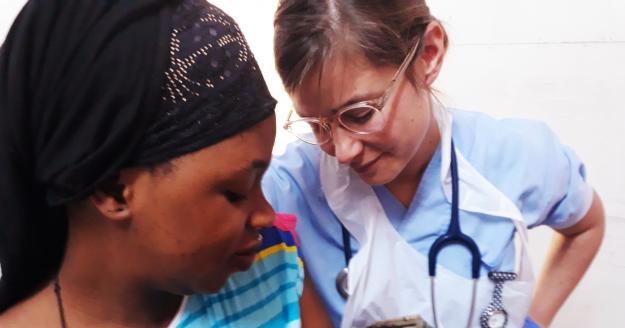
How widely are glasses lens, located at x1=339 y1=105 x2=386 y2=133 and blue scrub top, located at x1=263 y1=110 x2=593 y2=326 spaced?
0.18 meters

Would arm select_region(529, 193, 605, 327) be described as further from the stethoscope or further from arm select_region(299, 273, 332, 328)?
arm select_region(299, 273, 332, 328)

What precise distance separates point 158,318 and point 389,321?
15.4 inches

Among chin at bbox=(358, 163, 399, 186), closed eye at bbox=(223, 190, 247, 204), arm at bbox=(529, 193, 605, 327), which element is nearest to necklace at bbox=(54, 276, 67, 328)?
closed eye at bbox=(223, 190, 247, 204)

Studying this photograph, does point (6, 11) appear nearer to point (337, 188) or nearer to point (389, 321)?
point (337, 188)

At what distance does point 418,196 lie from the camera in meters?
1.18

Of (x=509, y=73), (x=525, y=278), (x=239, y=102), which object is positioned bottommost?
(x=525, y=278)

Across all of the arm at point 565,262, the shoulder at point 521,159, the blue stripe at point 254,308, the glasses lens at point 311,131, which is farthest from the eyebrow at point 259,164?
the arm at point 565,262

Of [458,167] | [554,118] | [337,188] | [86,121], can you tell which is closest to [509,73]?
[554,118]

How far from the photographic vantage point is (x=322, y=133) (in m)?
1.05

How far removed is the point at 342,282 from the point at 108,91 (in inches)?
25.2

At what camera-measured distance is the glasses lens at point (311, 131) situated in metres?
1.05

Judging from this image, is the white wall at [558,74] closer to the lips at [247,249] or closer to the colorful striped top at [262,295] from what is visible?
the colorful striped top at [262,295]

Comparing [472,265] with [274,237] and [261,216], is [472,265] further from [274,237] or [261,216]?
[261,216]

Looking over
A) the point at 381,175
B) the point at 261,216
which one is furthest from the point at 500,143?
the point at 261,216
